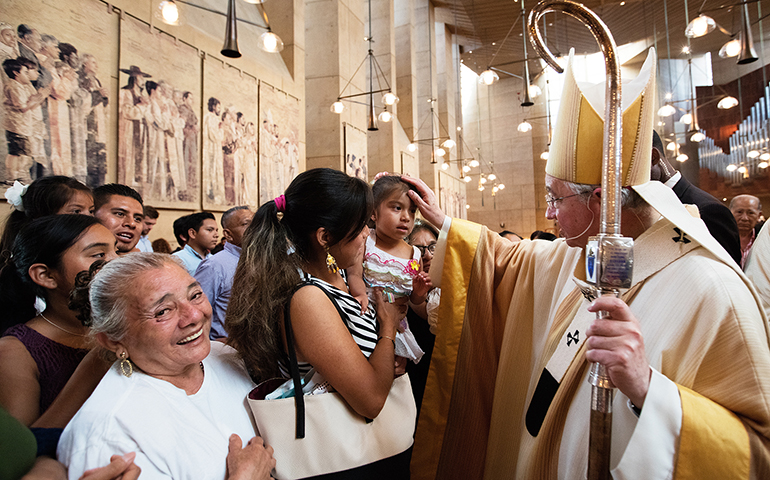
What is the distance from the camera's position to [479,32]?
18047 millimetres

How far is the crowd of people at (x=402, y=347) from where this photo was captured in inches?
39.4

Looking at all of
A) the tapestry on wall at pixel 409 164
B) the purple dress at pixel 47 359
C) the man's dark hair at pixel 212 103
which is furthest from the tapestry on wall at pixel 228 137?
the tapestry on wall at pixel 409 164

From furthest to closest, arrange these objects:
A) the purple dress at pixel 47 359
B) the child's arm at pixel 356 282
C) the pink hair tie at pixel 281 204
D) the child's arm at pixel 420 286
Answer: the child's arm at pixel 356 282, the child's arm at pixel 420 286, the pink hair tie at pixel 281 204, the purple dress at pixel 47 359

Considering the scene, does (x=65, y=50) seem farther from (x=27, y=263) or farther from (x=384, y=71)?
(x=384, y=71)

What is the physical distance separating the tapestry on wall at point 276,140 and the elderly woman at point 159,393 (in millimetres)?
6530

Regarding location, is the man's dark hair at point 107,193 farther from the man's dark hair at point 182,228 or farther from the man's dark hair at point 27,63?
the man's dark hair at point 27,63

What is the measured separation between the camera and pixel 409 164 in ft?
47.0

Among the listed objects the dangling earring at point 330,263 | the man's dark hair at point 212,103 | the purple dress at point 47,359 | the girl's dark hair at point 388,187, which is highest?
the man's dark hair at point 212,103

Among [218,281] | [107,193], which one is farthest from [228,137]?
[218,281]

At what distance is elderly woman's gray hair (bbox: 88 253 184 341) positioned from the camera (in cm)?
128

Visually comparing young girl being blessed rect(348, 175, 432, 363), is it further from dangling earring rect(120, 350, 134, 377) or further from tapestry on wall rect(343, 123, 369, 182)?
tapestry on wall rect(343, 123, 369, 182)

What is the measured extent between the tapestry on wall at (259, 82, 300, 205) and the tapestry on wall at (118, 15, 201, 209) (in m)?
1.52

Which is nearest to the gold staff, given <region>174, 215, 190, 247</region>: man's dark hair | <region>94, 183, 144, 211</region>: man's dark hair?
<region>94, 183, 144, 211</region>: man's dark hair

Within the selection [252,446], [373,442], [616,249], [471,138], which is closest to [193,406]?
[252,446]
